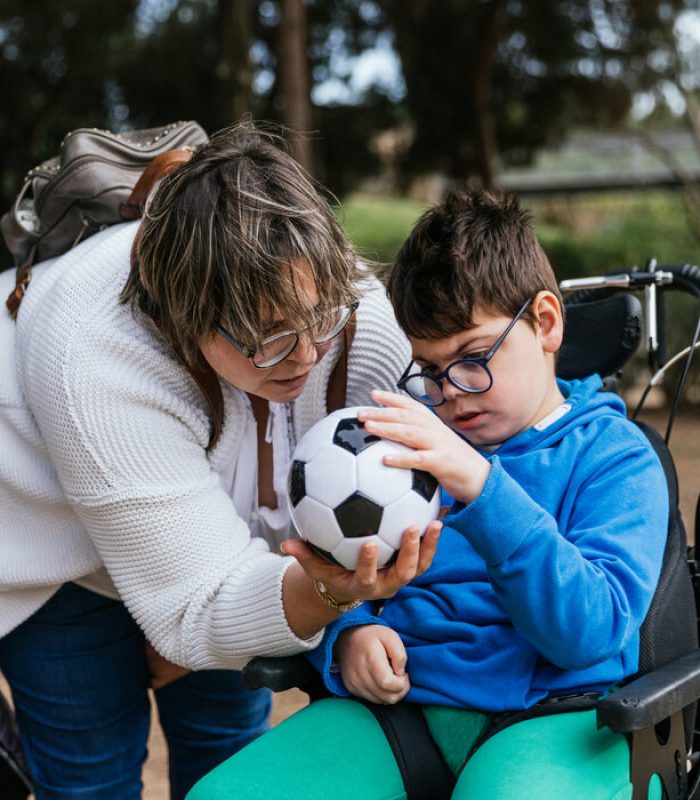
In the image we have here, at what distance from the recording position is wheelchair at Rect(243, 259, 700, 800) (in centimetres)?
170

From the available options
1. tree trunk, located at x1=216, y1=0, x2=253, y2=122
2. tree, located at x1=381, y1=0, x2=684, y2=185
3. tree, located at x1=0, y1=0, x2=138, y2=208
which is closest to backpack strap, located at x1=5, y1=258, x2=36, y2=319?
tree trunk, located at x1=216, y1=0, x2=253, y2=122

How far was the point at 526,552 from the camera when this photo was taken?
1669mm

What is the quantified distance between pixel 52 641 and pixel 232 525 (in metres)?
0.59

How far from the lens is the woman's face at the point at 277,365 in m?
1.82

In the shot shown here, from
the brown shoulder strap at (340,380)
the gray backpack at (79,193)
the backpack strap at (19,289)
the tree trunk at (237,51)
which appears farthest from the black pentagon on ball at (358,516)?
the tree trunk at (237,51)

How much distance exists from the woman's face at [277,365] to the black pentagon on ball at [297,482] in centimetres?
18

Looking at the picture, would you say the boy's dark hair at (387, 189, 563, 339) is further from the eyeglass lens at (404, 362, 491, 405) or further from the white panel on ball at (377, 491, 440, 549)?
the white panel on ball at (377, 491, 440, 549)

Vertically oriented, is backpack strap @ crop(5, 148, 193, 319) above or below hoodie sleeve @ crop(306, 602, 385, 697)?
above

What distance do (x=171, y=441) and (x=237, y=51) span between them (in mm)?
7548

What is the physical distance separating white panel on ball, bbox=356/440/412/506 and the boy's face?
1.04 feet

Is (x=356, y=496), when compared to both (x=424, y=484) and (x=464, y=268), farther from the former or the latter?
(x=464, y=268)

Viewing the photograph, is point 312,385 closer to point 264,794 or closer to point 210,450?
point 210,450

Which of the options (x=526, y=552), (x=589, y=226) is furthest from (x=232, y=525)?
(x=589, y=226)

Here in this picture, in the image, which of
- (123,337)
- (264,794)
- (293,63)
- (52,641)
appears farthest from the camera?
(293,63)
